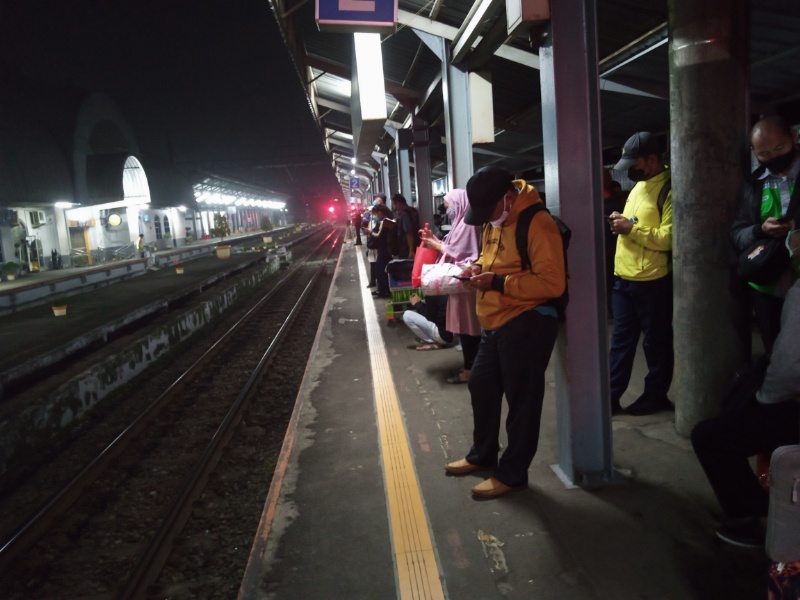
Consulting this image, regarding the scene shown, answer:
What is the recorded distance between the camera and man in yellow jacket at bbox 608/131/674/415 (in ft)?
12.6

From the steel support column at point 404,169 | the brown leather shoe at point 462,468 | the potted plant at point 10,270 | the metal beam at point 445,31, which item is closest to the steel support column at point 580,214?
the brown leather shoe at point 462,468

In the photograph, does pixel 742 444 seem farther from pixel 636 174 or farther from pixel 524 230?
pixel 636 174

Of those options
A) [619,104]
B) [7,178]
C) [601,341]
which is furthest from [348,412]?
[7,178]

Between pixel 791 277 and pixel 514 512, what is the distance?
1.81 m

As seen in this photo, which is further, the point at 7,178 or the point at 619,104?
the point at 7,178

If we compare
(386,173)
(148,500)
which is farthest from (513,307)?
(386,173)

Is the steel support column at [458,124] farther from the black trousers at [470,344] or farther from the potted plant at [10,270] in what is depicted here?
the potted plant at [10,270]

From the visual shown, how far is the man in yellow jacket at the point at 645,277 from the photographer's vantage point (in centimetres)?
383

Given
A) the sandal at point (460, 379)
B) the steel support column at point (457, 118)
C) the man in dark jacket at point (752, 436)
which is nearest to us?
the man in dark jacket at point (752, 436)

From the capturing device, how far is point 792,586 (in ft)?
5.45

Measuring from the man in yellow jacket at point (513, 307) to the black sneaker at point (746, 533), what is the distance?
38.9 inches

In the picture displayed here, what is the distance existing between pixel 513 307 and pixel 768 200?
140 cm

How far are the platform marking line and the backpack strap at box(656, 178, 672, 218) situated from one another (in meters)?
2.40

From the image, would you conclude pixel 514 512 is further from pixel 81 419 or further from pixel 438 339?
pixel 81 419
